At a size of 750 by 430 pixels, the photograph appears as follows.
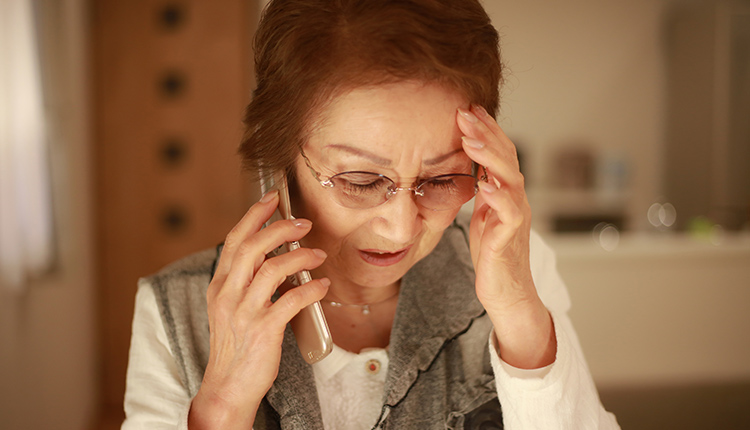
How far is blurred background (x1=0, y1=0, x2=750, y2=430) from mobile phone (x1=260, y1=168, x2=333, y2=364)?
0.66 ft

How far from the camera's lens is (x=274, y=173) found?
2.97 feet

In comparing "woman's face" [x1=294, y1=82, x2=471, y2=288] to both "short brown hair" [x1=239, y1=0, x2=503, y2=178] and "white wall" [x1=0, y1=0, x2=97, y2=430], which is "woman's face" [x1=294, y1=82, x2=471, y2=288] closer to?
"short brown hair" [x1=239, y1=0, x2=503, y2=178]

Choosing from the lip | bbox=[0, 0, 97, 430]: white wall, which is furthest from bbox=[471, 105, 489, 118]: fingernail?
bbox=[0, 0, 97, 430]: white wall

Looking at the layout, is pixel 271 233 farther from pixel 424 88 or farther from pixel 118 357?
pixel 118 357

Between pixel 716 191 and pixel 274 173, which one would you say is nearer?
pixel 274 173

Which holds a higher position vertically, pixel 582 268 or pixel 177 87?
pixel 177 87

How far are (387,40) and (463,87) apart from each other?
152 millimetres

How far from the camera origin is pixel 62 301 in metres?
2.64

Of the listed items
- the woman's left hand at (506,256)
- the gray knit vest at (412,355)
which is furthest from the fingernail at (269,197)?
the woman's left hand at (506,256)

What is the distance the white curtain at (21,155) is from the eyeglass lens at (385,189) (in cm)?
159

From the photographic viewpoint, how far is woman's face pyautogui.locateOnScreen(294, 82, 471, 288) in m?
0.77

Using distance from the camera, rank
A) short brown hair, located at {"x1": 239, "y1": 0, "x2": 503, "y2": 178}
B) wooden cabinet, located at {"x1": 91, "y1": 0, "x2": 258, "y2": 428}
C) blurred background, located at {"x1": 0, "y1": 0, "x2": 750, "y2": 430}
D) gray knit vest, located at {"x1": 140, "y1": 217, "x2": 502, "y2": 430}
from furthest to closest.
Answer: wooden cabinet, located at {"x1": 91, "y1": 0, "x2": 258, "y2": 428} → blurred background, located at {"x1": 0, "y1": 0, "x2": 750, "y2": 430} → gray knit vest, located at {"x1": 140, "y1": 217, "x2": 502, "y2": 430} → short brown hair, located at {"x1": 239, "y1": 0, "x2": 503, "y2": 178}

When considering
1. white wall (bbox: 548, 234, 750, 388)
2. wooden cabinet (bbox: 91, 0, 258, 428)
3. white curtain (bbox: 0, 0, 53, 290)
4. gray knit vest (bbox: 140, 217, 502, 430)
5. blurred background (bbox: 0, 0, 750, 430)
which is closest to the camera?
gray knit vest (bbox: 140, 217, 502, 430)

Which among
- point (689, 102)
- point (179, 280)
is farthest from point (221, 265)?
point (689, 102)
